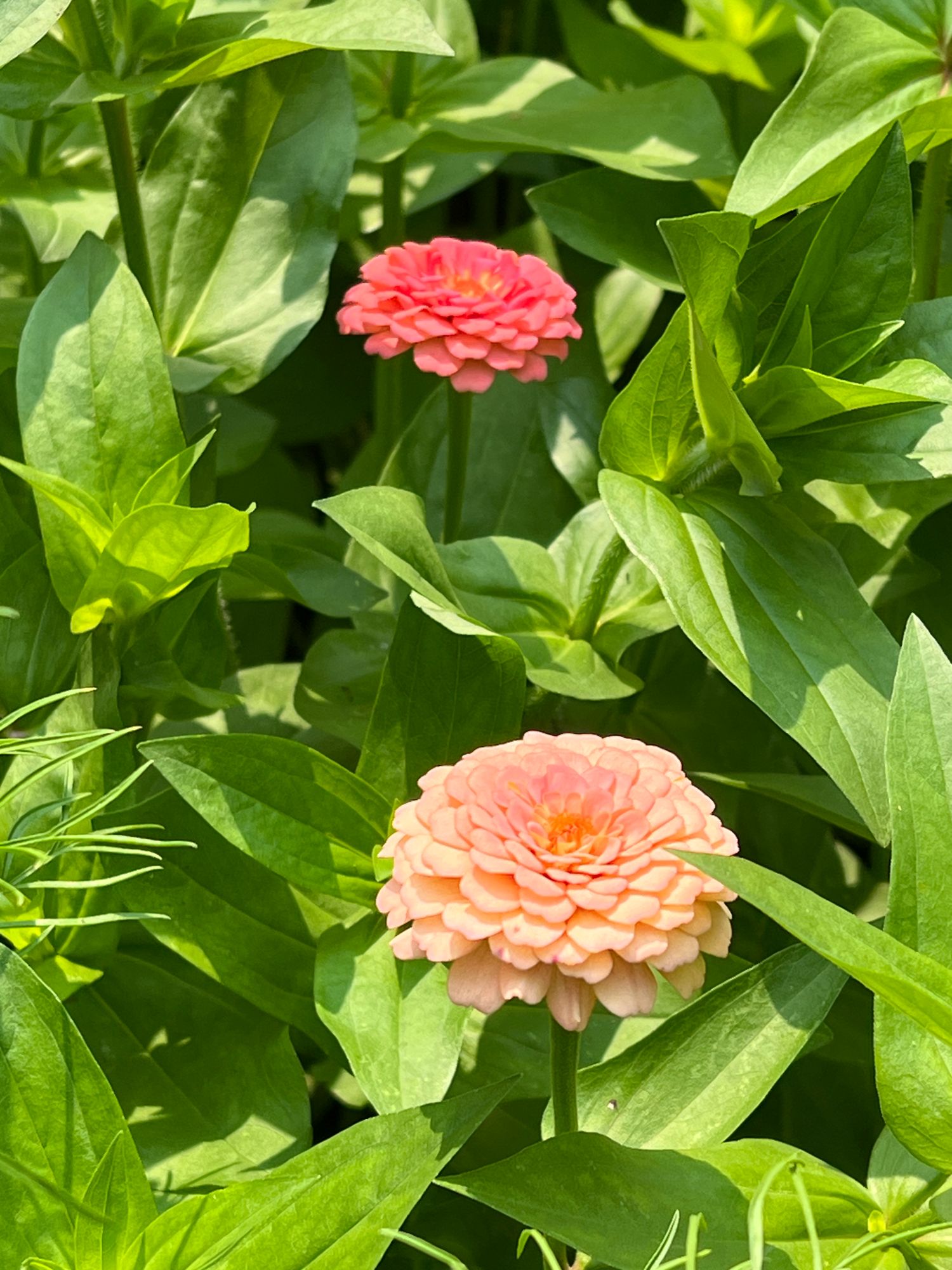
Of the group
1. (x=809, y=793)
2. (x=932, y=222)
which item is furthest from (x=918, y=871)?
(x=932, y=222)

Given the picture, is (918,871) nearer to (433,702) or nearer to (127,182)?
Answer: (433,702)

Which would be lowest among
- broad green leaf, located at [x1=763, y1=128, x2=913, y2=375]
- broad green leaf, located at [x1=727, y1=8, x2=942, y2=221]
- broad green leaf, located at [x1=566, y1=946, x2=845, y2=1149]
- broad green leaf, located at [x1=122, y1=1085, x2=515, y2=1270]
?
broad green leaf, located at [x1=566, y1=946, x2=845, y2=1149]

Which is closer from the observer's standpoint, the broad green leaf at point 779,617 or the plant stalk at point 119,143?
the broad green leaf at point 779,617

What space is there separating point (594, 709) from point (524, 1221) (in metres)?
0.35

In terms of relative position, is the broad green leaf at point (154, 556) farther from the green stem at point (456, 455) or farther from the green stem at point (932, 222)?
the green stem at point (932, 222)

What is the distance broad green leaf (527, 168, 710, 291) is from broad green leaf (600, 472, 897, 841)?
209 millimetres

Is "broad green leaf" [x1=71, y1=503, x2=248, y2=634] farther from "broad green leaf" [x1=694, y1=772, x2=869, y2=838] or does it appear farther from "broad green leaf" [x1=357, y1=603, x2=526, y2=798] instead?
"broad green leaf" [x1=694, y1=772, x2=869, y2=838]

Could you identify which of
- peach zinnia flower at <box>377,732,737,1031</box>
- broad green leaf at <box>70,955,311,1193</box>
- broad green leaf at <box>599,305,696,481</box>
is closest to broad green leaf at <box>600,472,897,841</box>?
broad green leaf at <box>599,305,696,481</box>

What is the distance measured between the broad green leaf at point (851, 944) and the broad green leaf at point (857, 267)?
27 cm

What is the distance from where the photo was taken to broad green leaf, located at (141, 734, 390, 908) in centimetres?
50

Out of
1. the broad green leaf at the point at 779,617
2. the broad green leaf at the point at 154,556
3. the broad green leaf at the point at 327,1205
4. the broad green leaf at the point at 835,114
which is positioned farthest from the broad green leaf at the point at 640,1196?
the broad green leaf at the point at 835,114

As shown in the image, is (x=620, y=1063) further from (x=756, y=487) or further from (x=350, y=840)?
(x=756, y=487)

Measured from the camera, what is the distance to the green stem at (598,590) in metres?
0.63

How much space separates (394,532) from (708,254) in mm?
153
